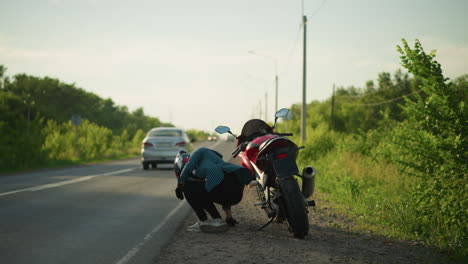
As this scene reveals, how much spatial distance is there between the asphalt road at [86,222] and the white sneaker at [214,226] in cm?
54

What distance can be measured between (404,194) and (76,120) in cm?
2449

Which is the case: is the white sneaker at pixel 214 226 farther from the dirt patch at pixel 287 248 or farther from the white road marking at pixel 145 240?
the white road marking at pixel 145 240

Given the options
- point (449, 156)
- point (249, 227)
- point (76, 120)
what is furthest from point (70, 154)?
point (449, 156)

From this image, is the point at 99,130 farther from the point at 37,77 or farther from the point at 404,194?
the point at 37,77

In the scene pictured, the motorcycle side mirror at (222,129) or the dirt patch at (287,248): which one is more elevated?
the motorcycle side mirror at (222,129)

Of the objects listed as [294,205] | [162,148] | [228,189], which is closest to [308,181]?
[294,205]

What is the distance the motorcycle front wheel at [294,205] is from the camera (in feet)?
20.7

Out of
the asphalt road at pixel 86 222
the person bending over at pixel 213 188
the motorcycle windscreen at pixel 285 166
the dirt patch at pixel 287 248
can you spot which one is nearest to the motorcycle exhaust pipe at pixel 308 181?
the motorcycle windscreen at pixel 285 166

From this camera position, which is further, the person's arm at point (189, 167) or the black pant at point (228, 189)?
the black pant at point (228, 189)

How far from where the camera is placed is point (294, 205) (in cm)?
630

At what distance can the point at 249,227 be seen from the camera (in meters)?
7.73

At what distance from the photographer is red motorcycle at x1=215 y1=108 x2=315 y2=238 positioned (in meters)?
6.36

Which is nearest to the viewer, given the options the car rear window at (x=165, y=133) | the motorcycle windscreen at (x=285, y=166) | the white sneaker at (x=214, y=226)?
the motorcycle windscreen at (x=285, y=166)

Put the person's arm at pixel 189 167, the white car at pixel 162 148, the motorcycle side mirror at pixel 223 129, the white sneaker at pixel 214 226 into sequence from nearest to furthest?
the person's arm at pixel 189 167
the white sneaker at pixel 214 226
the motorcycle side mirror at pixel 223 129
the white car at pixel 162 148
